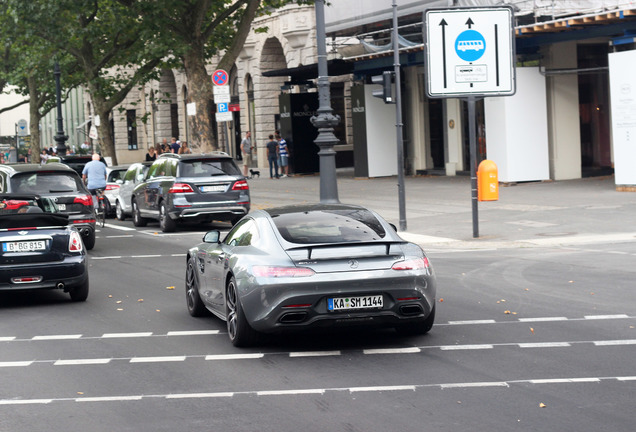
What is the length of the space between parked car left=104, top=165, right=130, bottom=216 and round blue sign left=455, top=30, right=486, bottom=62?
507 inches

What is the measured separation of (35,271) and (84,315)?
1048 millimetres

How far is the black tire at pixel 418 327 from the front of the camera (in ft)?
31.7

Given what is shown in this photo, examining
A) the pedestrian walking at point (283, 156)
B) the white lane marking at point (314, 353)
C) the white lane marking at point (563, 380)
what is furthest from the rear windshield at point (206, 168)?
the pedestrian walking at point (283, 156)

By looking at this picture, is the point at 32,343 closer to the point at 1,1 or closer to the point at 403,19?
the point at 403,19

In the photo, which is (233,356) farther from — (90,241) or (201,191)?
(201,191)

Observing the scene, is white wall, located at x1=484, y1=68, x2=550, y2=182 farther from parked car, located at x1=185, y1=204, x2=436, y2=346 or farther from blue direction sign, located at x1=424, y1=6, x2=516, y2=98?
parked car, located at x1=185, y1=204, x2=436, y2=346

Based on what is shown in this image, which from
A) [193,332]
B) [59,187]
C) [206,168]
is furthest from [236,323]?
[206,168]

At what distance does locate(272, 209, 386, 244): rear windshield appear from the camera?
9.49 m

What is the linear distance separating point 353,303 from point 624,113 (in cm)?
1786

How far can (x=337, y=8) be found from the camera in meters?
35.8

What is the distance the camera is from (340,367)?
859cm

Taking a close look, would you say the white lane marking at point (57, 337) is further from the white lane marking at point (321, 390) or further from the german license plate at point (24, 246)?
the white lane marking at point (321, 390)

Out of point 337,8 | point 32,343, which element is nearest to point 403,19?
point 337,8

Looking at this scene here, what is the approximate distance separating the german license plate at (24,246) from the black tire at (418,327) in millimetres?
5061
